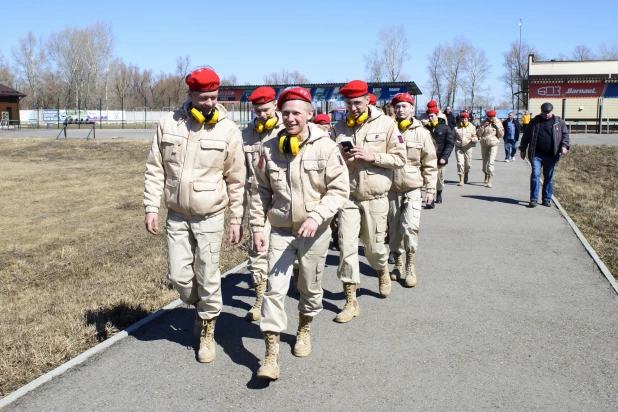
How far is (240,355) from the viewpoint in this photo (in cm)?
483

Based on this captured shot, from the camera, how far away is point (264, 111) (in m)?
5.62

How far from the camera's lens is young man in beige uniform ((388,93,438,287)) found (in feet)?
22.7

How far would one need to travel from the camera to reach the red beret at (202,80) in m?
4.48

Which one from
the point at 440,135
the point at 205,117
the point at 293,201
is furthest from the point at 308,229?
the point at 440,135

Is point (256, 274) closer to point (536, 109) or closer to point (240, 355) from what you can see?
point (240, 355)

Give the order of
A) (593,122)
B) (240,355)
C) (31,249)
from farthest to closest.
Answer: (593,122), (31,249), (240,355)

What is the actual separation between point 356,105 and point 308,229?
1.87 meters

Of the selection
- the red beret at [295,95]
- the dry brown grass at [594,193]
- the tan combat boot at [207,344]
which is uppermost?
the red beret at [295,95]

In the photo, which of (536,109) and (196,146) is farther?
(536,109)

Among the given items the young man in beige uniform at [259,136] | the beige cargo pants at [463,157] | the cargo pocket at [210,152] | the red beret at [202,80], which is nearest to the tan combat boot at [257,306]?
the young man in beige uniform at [259,136]

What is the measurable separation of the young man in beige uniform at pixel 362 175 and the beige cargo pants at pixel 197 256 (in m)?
1.29

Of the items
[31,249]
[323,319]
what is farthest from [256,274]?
[31,249]

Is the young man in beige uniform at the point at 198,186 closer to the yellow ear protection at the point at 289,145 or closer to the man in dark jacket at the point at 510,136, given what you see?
the yellow ear protection at the point at 289,145

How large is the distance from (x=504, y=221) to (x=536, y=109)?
41828mm
